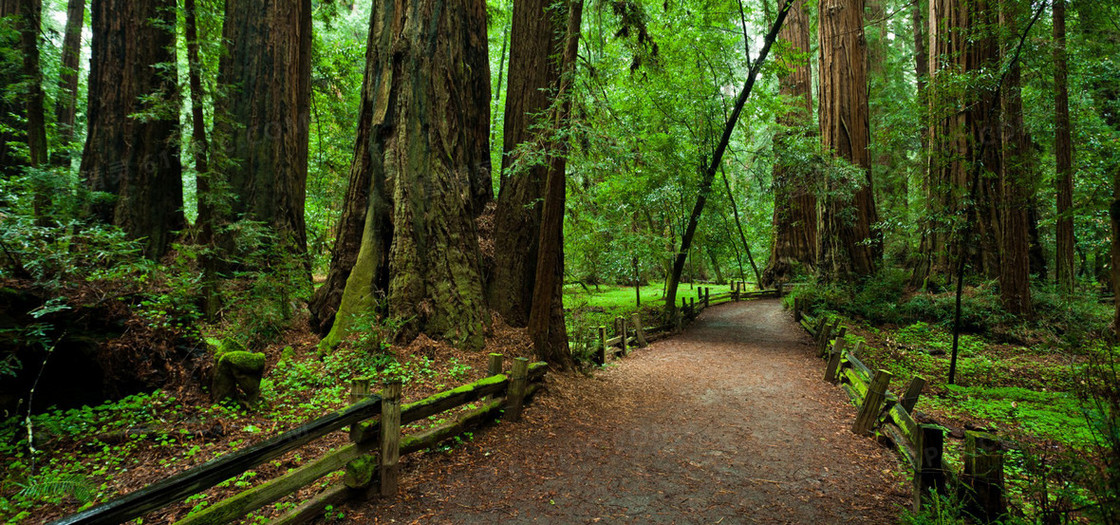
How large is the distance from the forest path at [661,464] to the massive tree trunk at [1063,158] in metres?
7.43

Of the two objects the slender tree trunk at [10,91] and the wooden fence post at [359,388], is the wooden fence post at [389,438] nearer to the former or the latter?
the wooden fence post at [359,388]

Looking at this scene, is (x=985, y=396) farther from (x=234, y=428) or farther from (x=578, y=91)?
(x=234, y=428)

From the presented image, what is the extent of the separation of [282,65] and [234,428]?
23.8 feet

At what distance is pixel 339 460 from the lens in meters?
3.76

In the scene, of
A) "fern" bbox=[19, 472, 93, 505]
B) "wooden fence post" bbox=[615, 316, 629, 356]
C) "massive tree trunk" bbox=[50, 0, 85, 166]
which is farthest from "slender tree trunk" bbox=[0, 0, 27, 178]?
"wooden fence post" bbox=[615, 316, 629, 356]

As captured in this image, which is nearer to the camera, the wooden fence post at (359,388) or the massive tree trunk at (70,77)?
the wooden fence post at (359,388)

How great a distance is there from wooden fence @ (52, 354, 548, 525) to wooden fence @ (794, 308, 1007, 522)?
415 centimetres

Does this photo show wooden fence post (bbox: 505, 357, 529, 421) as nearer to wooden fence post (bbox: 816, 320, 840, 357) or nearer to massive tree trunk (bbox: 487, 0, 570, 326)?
massive tree trunk (bbox: 487, 0, 570, 326)

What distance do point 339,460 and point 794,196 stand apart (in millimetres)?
17547

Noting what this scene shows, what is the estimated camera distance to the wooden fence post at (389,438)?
403 centimetres

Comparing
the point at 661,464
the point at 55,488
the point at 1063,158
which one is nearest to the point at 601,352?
the point at 661,464

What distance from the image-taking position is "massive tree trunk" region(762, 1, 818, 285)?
1575cm

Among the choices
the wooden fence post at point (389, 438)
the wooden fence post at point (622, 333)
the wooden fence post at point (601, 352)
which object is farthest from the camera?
the wooden fence post at point (622, 333)

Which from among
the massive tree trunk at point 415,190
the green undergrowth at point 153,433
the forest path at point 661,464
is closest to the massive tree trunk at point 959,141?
the forest path at point 661,464
